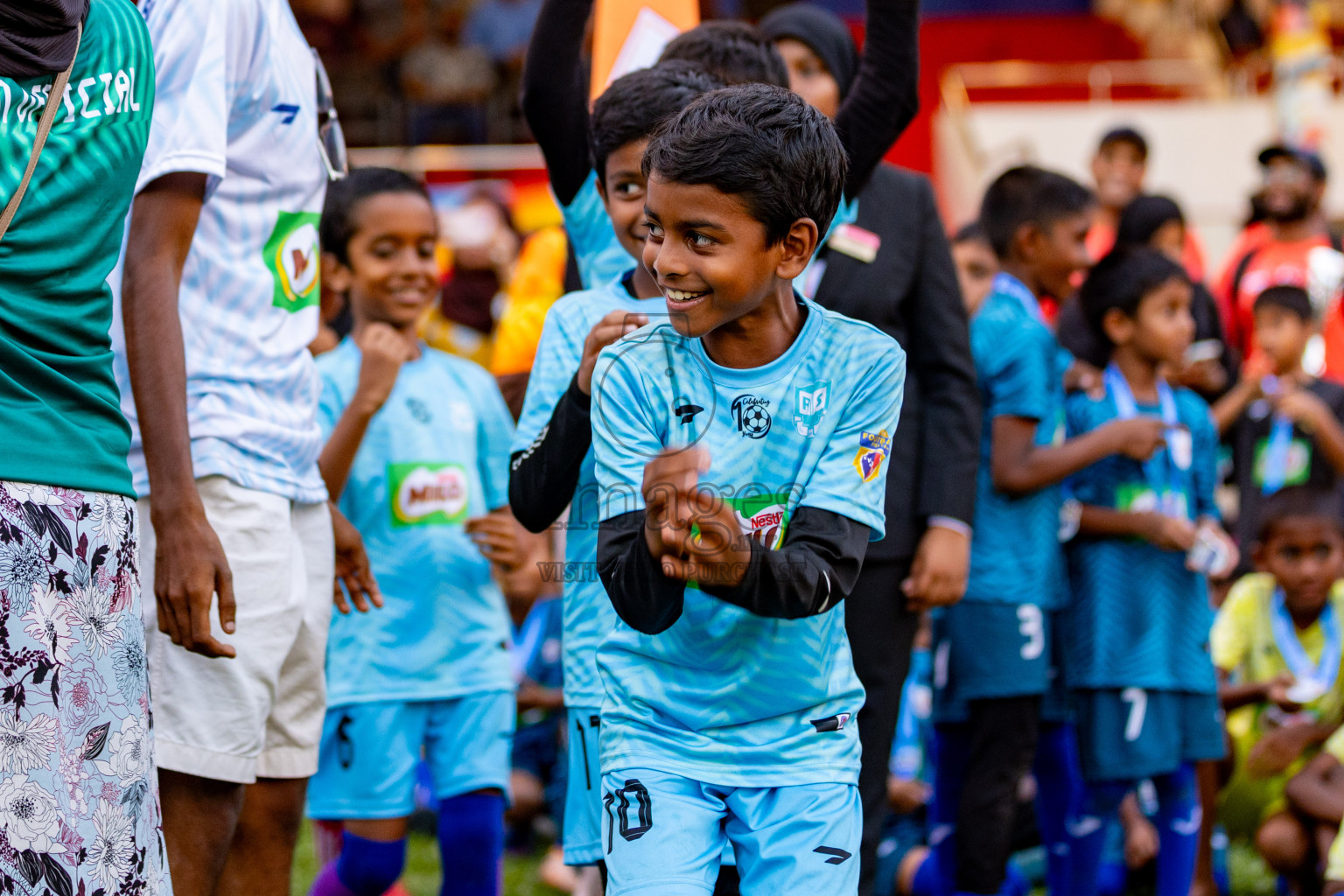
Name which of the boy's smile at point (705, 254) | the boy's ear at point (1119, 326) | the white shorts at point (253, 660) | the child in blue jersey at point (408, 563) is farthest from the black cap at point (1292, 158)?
the white shorts at point (253, 660)

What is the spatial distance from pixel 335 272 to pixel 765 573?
215 centimetres

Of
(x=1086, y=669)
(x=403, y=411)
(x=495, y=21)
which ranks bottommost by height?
(x=1086, y=669)

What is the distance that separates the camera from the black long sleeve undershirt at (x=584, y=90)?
2820mm

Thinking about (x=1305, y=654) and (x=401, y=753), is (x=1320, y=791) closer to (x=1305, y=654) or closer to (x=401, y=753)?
(x=1305, y=654)

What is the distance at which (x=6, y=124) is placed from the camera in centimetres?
181

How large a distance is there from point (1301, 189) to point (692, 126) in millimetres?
5775

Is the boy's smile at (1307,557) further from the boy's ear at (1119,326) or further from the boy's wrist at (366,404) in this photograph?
the boy's wrist at (366,404)

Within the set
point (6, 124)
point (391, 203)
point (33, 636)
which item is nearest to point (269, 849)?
point (33, 636)

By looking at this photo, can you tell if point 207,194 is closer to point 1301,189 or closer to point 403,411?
point 403,411

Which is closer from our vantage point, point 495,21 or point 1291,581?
point 1291,581

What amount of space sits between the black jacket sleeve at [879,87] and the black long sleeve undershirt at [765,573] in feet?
3.39

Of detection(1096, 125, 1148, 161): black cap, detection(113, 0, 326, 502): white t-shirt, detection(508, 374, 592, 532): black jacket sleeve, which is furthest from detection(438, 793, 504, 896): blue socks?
detection(1096, 125, 1148, 161): black cap

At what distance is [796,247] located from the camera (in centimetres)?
211

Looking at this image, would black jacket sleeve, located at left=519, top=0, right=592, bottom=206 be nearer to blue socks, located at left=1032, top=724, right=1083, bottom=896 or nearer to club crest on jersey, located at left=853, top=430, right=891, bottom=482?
club crest on jersey, located at left=853, top=430, right=891, bottom=482
